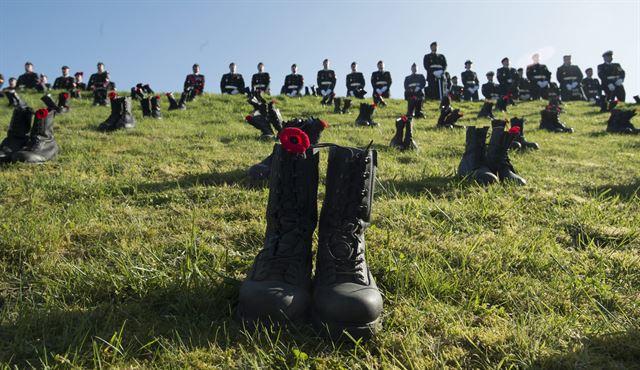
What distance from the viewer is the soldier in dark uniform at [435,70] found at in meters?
19.5

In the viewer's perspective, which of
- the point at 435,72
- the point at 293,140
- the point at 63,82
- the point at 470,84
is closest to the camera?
the point at 293,140

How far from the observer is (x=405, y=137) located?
6.50 meters

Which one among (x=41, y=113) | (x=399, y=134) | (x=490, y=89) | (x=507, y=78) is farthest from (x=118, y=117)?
(x=507, y=78)

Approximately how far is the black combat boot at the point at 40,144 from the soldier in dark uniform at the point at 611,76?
2137 cm

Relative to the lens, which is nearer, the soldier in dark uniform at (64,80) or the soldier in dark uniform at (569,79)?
the soldier in dark uniform at (64,80)

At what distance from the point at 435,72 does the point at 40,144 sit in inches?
701

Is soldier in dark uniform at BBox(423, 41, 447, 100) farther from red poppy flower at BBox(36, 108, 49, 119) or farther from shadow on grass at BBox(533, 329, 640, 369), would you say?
shadow on grass at BBox(533, 329, 640, 369)

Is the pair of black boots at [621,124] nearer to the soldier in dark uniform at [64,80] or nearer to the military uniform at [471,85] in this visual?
the military uniform at [471,85]

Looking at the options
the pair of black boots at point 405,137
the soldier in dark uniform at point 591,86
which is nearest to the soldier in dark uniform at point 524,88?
the soldier in dark uniform at point 591,86

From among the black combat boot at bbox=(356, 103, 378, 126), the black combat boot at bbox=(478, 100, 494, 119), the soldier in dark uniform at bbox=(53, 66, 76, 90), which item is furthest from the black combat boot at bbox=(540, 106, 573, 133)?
the soldier in dark uniform at bbox=(53, 66, 76, 90)

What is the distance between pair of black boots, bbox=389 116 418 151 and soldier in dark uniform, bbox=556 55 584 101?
→ 18917 millimetres

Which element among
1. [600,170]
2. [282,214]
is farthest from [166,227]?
[600,170]

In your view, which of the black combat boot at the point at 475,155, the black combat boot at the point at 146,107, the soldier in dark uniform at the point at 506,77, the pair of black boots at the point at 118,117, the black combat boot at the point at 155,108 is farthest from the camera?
the soldier in dark uniform at the point at 506,77

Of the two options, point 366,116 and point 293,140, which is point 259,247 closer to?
point 293,140
